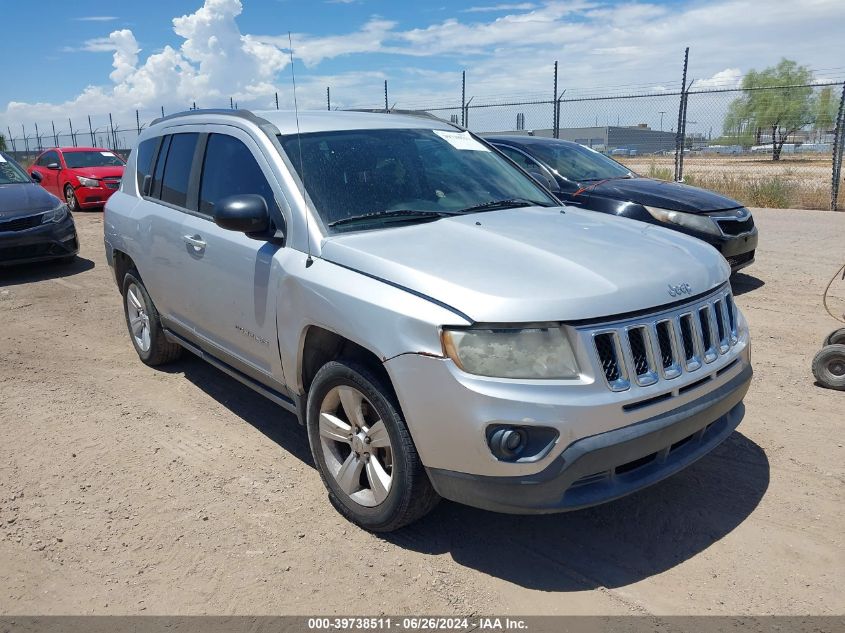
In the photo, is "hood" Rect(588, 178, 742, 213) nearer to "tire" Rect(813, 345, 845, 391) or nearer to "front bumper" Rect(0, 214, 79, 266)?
"tire" Rect(813, 345, 845, 391)

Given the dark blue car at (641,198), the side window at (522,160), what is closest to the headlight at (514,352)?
the dark blue car at (641,198)

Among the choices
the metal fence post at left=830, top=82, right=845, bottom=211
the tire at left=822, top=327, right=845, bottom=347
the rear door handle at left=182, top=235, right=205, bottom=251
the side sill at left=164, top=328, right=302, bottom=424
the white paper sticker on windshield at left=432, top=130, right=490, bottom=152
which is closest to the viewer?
the side sill at left=164, top=328, right=302, bottom=424

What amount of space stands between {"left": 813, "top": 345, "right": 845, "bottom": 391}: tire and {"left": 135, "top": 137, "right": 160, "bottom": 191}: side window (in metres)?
4.92

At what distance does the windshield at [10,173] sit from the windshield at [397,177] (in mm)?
7953

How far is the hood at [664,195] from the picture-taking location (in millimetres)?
7156

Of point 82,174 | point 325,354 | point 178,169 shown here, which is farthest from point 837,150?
point 82,174

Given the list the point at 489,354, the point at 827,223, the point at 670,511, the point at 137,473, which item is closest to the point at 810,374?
the point at 670,511

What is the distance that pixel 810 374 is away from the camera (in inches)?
198

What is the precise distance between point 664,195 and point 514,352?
539cm

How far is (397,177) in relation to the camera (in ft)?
12.5

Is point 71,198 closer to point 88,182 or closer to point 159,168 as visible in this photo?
point 88,182

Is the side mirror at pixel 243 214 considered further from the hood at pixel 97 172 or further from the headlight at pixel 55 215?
the hood at pixel 97 172

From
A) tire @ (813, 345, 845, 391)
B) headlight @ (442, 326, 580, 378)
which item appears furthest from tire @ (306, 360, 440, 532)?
tire @ (813, 345, 845, 391)

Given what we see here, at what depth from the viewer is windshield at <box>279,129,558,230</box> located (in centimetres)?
354
